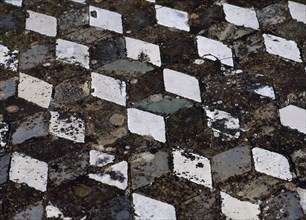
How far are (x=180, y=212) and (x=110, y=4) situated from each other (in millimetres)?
1251

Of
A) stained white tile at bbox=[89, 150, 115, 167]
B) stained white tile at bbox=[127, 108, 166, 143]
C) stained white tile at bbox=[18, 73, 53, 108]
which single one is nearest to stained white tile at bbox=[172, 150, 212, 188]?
stained white tile at bbox=[127, 108, 166, 143]

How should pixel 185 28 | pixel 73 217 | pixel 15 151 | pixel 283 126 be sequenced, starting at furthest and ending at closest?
pixel 185 28
pixel 283 126
pixel 15 151
pixel 73 217

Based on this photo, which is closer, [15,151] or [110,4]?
[15,151]

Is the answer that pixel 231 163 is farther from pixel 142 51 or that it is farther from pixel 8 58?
pixel 8 58

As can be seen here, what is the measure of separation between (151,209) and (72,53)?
0.90 meters

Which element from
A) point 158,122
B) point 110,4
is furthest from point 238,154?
point 110,4

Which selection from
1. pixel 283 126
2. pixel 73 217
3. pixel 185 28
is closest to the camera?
pixel 73 217

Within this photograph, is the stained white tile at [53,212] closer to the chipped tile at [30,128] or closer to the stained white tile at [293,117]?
the chipped tile at [30,128]

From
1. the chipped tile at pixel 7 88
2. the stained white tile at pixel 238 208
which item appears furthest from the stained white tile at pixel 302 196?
the chipped tile at pixel 7 88

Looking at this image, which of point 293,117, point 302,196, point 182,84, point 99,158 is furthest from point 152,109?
point 302,196

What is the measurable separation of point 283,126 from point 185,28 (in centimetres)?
72

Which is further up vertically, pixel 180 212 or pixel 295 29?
pixel 295 29

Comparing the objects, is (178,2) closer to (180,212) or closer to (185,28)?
(185,28)

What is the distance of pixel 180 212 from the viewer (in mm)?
1996
